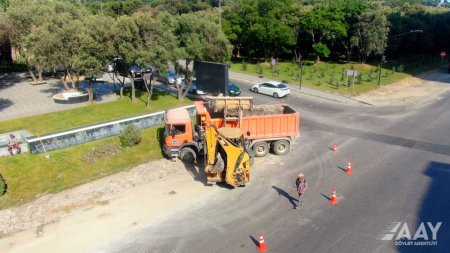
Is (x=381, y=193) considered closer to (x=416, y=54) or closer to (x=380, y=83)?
(x=380, y=83)

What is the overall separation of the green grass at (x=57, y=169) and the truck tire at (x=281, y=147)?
24.3 ft

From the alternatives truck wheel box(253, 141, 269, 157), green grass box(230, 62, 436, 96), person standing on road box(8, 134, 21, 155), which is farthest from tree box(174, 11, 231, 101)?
green grass box(230, 62, 436, 96)

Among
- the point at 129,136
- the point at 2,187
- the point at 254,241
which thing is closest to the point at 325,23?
the point at 129,136

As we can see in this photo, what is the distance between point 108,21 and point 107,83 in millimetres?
13617

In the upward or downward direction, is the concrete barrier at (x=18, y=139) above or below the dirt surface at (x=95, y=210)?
above

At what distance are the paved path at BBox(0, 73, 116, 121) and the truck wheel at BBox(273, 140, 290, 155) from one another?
18401 millimetres

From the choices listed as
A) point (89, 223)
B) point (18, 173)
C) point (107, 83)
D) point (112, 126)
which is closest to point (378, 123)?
point (112, 126)

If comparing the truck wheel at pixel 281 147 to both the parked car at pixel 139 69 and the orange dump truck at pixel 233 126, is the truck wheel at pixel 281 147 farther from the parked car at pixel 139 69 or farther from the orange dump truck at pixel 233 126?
the parked car at pixel 139 69

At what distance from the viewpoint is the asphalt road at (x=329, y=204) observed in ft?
46.2

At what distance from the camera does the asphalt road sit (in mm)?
14094

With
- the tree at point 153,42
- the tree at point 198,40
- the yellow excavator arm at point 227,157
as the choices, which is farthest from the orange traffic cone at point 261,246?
the tree at point 198,40

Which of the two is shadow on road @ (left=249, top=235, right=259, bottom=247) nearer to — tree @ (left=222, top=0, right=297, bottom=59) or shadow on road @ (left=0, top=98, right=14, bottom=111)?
shadow on road @ (left=0, top=98, right=14, bottom=111)

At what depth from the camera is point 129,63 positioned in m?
28.6

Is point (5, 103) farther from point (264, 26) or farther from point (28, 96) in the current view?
point (264, 26)
